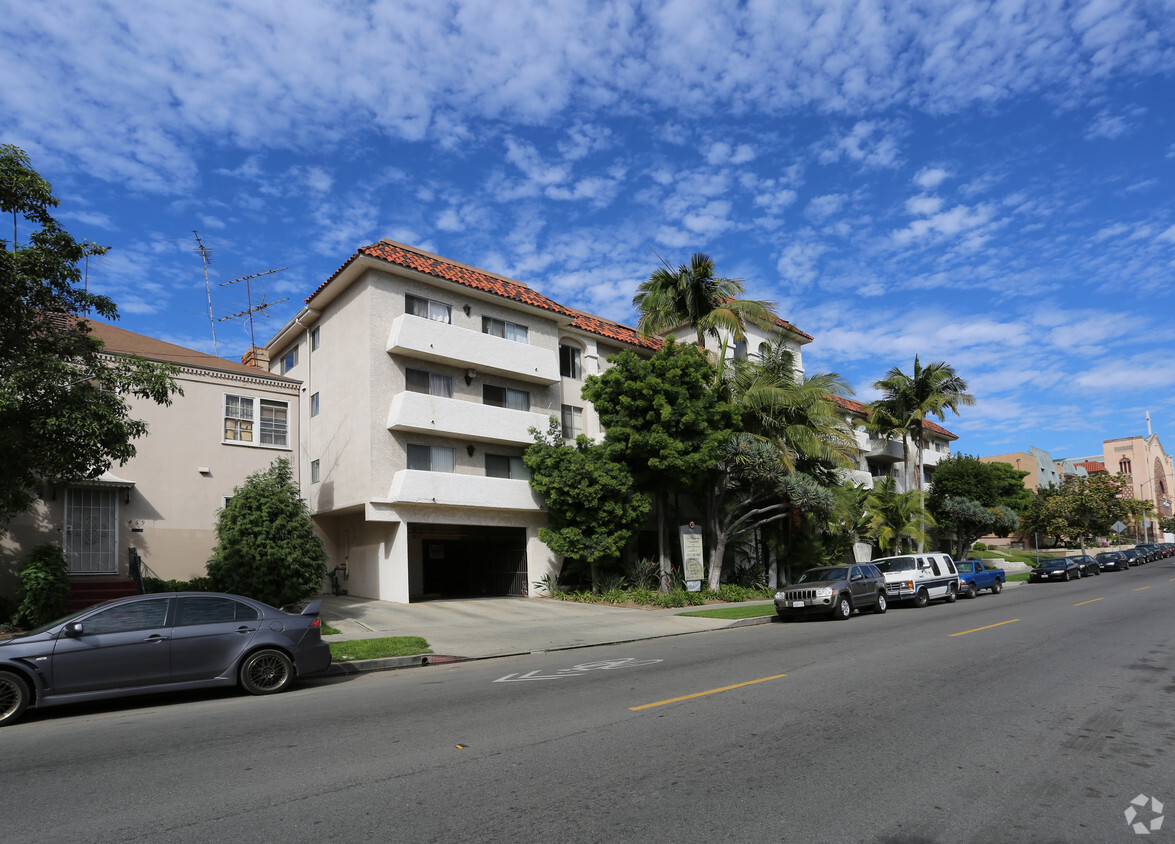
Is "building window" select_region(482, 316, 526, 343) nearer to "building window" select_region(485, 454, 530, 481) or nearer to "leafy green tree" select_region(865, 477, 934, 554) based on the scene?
"building window" select_region(485, 454, 530, 481)

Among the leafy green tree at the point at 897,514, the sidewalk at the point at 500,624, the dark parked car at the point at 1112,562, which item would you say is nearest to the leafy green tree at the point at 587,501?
the sidewalk at the point at 500,624

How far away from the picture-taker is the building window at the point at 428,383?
24.5m

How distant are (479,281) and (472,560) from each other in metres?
10.5

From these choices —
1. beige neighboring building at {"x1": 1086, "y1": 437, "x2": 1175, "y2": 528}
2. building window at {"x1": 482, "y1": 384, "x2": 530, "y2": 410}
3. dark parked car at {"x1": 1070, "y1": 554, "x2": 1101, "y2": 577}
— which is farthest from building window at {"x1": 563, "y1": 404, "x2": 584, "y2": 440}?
beige neighboring building at {"x1": 1086, "y1": 437, "x2": 1175, "y2": 528}

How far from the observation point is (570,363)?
98.3 ft

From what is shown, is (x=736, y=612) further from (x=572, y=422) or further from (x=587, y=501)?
(x=572, y=422)

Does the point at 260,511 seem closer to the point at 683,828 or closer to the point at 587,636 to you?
the point at 587,636

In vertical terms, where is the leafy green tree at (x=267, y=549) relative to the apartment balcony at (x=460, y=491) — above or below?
below

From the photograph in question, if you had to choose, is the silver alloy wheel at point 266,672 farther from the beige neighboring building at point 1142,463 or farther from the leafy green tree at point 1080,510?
the beige neighboring building at point 1142,463

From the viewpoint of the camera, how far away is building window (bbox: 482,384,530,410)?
26422mm

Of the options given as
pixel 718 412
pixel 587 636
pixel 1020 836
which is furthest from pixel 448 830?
pixel 718 412

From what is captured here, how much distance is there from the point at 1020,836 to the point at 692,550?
69.5 ft

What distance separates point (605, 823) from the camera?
4832 mm

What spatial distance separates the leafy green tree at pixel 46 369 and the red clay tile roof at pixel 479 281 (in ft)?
33.6
